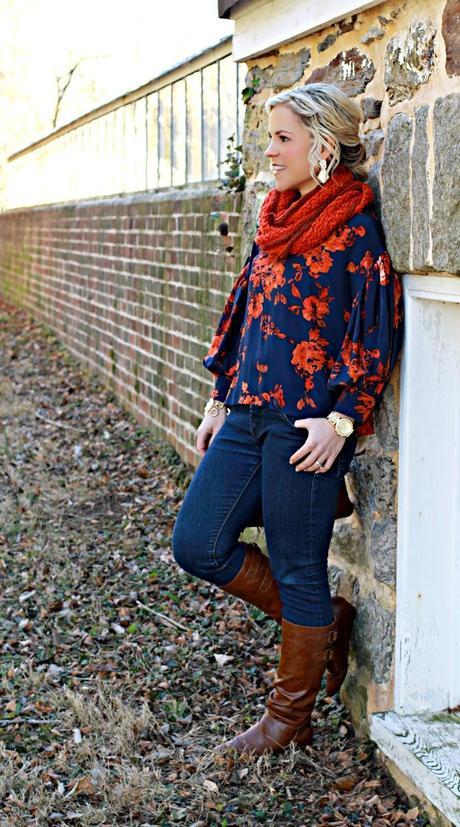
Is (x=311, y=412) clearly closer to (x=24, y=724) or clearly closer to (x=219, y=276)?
(x=24, y=724)

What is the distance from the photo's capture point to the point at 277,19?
A: 13.2 feet

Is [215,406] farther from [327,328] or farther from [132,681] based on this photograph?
[132,681]

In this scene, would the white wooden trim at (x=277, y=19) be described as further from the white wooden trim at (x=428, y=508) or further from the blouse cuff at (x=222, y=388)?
the blouse cuff at (x=222, y=388)

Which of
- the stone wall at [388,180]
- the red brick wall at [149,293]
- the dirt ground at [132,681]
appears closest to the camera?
the stone wall at [388,180]

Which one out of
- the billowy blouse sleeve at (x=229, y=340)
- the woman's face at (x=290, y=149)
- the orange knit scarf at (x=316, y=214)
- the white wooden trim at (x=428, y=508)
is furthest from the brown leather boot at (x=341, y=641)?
the woman's face at (x=290, y=149)

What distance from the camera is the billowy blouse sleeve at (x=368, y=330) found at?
3.07 meters

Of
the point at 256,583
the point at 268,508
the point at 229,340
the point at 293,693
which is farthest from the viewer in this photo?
the point at 229,340

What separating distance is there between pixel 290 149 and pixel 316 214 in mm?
215

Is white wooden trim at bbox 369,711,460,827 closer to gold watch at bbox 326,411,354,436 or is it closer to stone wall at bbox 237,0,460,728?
stone wall at bbox 237,0,460,728

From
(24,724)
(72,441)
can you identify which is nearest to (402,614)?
(24,724)

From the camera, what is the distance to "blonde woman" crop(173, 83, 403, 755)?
3.14m

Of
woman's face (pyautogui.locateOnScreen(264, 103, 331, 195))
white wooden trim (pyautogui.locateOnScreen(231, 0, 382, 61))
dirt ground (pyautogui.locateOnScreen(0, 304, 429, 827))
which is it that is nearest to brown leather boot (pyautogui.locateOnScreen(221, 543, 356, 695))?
dirt ground (pyautogui.locateOnScreen(0, 304, 429, 827))

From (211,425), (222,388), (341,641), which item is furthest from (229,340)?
→ (341,641)

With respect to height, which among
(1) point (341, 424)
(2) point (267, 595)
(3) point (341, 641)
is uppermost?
(1) point (341, 424)
